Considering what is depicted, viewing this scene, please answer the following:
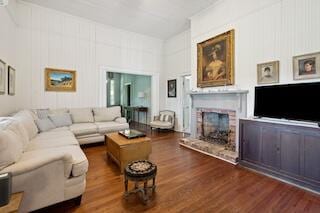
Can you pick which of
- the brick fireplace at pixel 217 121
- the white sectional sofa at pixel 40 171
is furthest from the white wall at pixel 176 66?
the white sectional sofa at pixel 40 171

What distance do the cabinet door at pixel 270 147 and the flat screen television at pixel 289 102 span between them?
12.5 inches

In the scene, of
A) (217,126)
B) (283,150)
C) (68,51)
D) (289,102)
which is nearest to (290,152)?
(283,150)

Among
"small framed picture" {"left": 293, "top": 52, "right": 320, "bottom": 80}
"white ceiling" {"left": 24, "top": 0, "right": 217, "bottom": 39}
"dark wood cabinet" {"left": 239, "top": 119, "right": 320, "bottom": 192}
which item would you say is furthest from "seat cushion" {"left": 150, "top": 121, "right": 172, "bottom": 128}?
"small framed picture" {"left": 293, "top": 52, "right": 320, "bottom": 80}

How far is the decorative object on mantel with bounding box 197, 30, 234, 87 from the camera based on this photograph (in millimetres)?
3807

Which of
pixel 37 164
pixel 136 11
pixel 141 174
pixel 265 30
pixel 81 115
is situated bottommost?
pixel 141 174

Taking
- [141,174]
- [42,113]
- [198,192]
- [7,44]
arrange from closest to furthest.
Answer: [141,174] < [198,192] < [7,44] < [42,113]

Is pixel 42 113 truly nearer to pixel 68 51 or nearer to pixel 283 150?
pixel 68 51

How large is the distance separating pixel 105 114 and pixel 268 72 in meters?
4.41

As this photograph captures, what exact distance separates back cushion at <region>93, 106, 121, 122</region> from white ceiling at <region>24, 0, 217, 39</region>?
2883mm

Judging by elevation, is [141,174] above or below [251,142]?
below

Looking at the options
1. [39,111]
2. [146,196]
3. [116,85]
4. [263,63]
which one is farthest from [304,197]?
[116,85]

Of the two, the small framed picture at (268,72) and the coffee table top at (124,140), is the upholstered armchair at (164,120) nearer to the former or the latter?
the coffee table top at (124,140)

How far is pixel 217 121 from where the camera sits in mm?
4355

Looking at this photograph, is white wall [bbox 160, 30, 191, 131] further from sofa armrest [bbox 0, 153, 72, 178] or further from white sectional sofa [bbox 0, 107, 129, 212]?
sofa armrest [bbox 0, 153, 72, 178]
